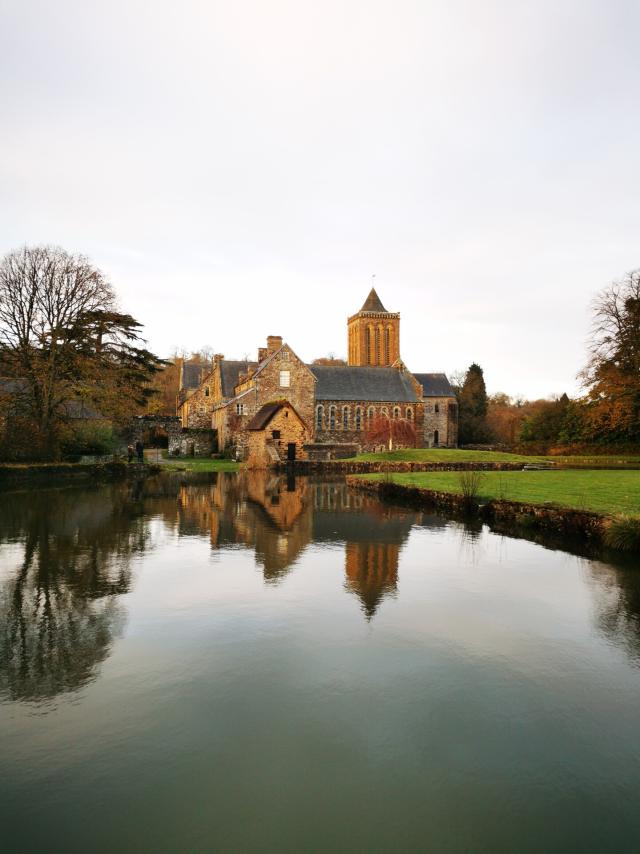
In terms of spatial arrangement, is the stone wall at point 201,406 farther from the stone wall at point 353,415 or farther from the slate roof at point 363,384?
the slate roof at point 363,384

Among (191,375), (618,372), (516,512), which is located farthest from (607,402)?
(191,375)

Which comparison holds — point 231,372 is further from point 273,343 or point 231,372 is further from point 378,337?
point 378,337

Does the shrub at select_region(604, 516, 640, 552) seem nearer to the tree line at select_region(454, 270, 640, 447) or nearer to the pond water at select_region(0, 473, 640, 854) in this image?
the pond water at select_region(0, 473, 640, 854)

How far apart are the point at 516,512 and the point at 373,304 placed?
72.7 meters

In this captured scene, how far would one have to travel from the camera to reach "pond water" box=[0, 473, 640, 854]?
4.47 meters

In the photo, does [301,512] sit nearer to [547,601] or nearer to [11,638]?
[547,601]

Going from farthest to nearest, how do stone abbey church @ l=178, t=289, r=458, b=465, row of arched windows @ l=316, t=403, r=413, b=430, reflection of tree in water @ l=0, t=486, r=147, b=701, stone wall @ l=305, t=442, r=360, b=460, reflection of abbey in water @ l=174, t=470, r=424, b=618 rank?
row of arched windows @ l=316, t=403, r=413, b=430 < stone abbey church @ l=178, t=289, r=458, b=465 < stone wall @ l=305, t=442, r=360, b=460 < reflection of abbey in water @ l=174, t=470, r=424, b=618 < reflection of tree in water @ l=0, t=486, r=147, b=701

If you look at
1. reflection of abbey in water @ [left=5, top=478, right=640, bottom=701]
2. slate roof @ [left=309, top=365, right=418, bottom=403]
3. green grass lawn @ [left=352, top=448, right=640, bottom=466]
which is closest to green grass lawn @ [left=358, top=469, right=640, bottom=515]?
reflection of abbey in water @ [left=5, top=478, right=640, bottom=701]

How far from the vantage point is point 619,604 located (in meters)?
9.75

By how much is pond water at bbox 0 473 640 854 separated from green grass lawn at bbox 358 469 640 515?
4891mm

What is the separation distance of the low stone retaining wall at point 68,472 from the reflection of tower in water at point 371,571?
1954cm

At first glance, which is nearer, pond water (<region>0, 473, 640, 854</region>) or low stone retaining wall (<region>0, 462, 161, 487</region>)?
pond water (<region>0, 473, 640, 854</region>)

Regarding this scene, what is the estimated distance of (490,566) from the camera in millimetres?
12578

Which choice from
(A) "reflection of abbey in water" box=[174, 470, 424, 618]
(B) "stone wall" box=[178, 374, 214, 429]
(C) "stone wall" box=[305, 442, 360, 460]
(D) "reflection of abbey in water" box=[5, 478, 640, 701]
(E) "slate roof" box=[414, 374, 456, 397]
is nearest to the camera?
(D) "reflection of abbey in water" box=[5, 478, 640, 701]
